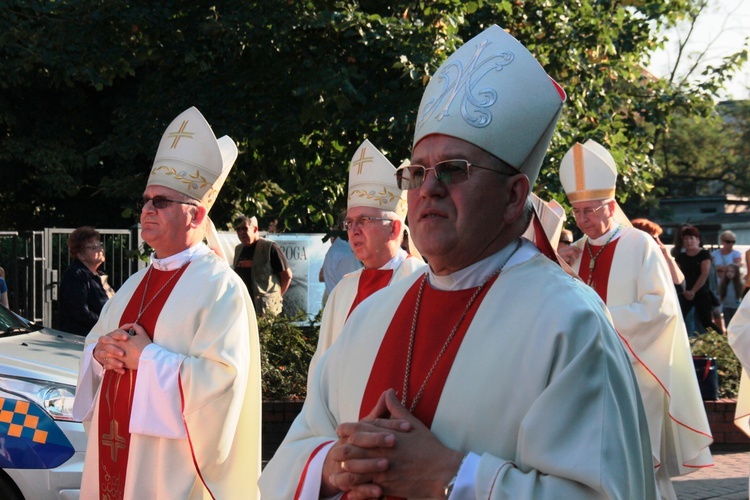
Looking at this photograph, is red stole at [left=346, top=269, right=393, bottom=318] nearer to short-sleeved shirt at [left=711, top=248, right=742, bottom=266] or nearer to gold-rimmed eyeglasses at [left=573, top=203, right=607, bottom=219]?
gold-rimmed eyeglasses at [left=573, top=203, right=607, bottom=219]

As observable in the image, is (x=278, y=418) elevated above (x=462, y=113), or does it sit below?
below

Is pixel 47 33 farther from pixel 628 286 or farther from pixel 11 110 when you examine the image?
pixel 628 286

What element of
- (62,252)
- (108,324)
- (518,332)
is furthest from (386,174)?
(62,252)

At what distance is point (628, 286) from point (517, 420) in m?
5.41

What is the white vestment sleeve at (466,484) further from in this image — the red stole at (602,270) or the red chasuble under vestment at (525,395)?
the red stole at (602,270)

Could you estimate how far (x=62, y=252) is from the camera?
13.4 metres

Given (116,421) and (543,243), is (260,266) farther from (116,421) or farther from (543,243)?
(543,243)

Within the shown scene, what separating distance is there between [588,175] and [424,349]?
16.9 feet

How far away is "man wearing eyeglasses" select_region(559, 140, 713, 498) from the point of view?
24.5ft

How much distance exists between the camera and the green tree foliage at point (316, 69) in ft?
33.3

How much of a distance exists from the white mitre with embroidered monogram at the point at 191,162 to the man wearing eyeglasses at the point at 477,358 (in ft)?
7.53

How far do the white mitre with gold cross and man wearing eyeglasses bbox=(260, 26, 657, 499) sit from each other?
483cm

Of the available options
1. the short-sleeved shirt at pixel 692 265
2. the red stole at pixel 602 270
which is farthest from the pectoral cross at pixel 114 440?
the short-sleeved shirt at pixel 692 265

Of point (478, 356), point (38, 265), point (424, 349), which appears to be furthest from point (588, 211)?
point (38, 265)
